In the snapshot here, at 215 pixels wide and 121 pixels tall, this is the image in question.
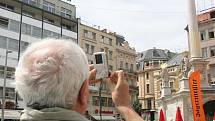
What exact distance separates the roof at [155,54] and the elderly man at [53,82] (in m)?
91.7

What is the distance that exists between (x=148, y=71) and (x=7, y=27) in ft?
151

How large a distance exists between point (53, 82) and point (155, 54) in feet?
308

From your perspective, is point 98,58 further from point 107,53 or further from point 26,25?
point 107,53

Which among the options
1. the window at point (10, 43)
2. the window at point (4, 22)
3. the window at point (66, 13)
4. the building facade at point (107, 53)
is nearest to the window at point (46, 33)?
the window at point (10, 43)

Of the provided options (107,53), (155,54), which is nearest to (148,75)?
(155,54)

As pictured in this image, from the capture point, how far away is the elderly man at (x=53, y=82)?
2395 mm

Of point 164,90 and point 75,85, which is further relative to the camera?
point 164,90

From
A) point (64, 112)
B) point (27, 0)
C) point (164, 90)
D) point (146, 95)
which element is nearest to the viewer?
point (64, 112)

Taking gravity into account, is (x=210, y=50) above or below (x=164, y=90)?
above

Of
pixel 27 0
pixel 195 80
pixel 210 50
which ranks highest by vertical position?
pixel 27 0

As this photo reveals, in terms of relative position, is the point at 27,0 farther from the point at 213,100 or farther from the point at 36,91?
the point at 36,91

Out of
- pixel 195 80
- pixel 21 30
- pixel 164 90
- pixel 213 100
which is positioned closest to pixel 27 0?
pixel 21 30

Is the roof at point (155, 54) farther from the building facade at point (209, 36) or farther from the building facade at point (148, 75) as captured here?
the building facade at point (209, 36)

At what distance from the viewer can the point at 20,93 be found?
8.47 feet
